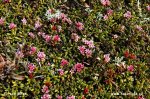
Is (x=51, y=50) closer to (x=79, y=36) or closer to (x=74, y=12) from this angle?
(x=79, y=36)

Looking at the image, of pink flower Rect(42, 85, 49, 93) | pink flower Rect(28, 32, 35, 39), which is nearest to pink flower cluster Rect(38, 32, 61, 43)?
pink flower Rect(28, 32, 35, 39)

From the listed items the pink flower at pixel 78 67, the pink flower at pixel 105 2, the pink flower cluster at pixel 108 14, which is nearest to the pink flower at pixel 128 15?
the pink flower cluster at pixel 108 14

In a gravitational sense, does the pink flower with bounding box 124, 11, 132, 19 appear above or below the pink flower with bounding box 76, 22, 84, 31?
above

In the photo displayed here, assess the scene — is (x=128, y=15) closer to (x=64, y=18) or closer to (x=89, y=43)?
(x=89, y=43)

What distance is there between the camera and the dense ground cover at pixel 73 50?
798 centimetres

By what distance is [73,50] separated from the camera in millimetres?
8875

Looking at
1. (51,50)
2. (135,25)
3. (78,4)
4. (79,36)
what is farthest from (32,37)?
(135,25)

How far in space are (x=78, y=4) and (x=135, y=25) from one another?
1698 mm

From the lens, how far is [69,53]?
28.8 ft

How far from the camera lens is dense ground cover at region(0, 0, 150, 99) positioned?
26.2 ft

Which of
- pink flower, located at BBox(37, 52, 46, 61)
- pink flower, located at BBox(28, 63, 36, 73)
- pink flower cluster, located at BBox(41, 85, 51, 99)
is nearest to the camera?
pink flower cluster, located at BBox(41, 85, 51, 99)

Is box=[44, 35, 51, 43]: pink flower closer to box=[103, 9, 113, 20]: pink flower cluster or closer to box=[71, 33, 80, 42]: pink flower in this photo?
box=[71, 33, 80, 42]: pink flower

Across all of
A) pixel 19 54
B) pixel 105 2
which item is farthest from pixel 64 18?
pixel 19 54

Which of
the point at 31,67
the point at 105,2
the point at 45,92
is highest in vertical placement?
the point at 105,2
